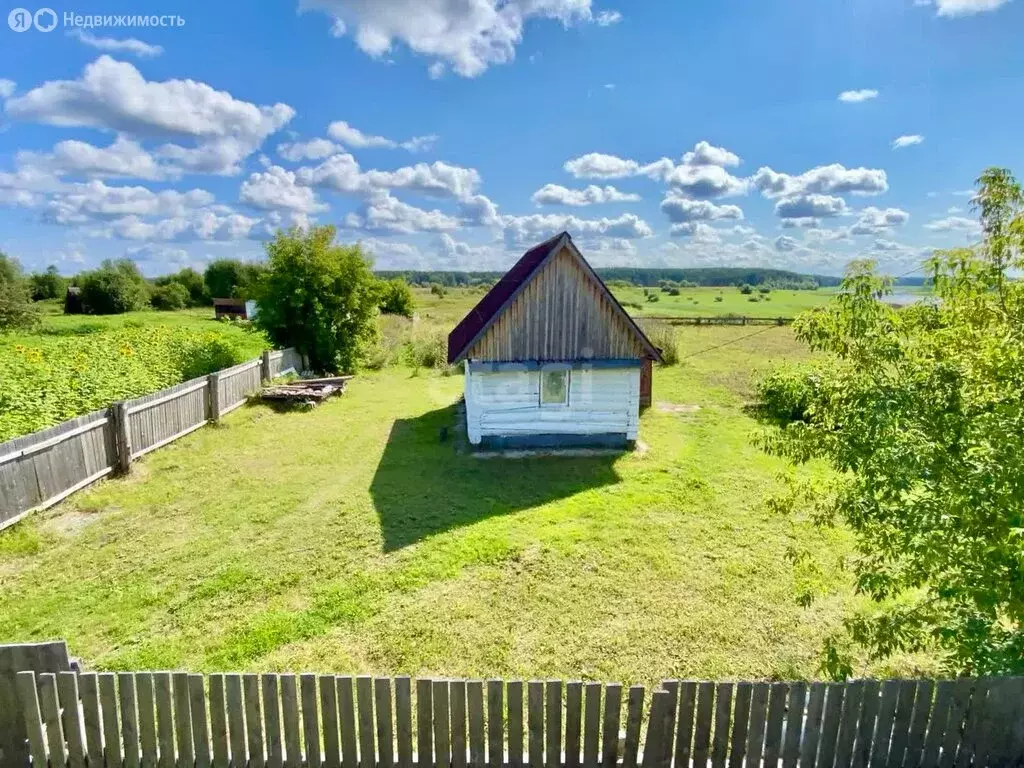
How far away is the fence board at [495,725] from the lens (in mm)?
3924

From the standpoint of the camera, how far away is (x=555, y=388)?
47.7 ft

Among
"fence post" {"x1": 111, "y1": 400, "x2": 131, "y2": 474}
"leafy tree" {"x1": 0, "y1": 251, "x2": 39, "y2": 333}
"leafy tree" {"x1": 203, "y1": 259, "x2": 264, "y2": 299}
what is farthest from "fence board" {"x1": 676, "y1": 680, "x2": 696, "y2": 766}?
"leafy tree" {"x1": 203, "y1": 259, "x2": 264, "y2": 299}

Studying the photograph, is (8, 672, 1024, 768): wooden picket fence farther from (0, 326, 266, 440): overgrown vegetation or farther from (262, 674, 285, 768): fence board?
(0, 326, 266, 440): overgrown vegetation

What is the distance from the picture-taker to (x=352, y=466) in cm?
1330

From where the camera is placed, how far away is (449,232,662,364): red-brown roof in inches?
537

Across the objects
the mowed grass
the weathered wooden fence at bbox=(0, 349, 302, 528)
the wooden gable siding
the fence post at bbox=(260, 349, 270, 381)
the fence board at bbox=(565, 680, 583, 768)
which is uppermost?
the wooden gable siding

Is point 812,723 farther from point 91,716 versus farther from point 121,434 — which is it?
point 121,434

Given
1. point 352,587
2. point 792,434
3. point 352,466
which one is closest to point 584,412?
point 352,466

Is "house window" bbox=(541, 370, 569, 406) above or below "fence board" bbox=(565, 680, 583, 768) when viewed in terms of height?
above

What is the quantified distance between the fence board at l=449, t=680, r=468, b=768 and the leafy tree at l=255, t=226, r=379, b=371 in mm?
21481

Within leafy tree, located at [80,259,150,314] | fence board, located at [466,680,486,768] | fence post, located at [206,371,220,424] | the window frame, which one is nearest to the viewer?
fence board, located at [466,680,486,768]

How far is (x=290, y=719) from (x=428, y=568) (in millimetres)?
4355

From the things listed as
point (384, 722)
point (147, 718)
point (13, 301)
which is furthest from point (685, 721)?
point (13, 301)

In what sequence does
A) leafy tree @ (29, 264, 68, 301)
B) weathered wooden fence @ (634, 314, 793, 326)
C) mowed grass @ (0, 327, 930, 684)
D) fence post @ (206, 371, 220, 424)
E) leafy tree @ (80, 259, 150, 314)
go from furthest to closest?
leafy tree @ (29, 264, 68, 301), leafy tree @ (80, 259, 150, 314), weathered wooden fence @ (634, 314, 793, 326), fence post @ (206, 371, 220, 424), mowed grass @ (0, 327, 930, 684)
